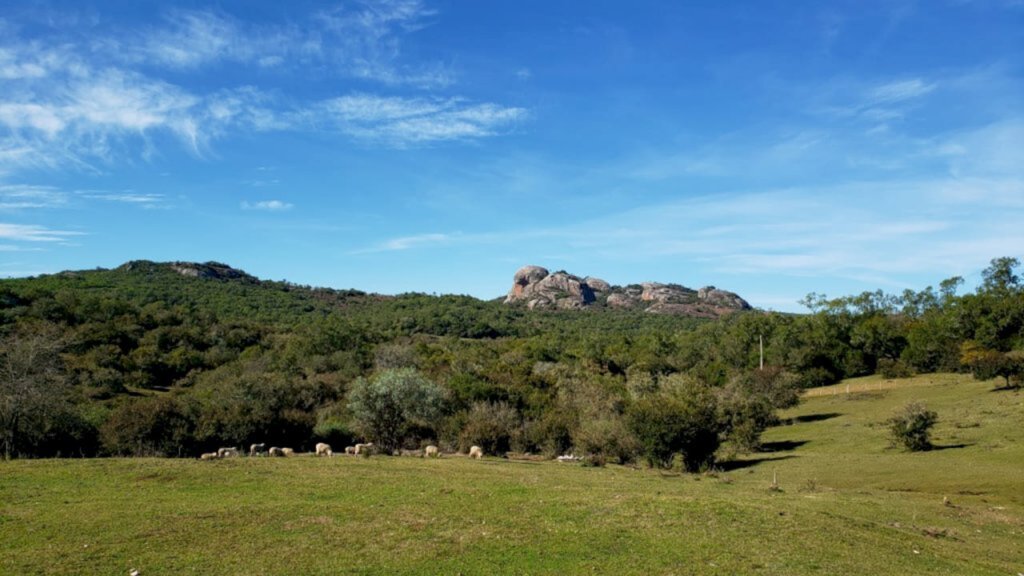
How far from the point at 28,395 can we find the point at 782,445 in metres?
50.0

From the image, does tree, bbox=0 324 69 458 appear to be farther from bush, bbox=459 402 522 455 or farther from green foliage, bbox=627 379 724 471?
green foliage, bbox=627 379 724 471

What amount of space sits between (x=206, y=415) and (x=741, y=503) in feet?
108

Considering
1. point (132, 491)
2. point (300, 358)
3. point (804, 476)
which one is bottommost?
point (804, 476)

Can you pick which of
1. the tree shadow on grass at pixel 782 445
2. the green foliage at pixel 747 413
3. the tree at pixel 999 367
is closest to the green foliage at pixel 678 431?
the green foliage at pixel 747 413

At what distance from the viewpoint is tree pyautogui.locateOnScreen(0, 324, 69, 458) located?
3003cm

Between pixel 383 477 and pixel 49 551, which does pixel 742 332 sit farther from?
pixel 49 551

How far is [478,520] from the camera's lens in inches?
705

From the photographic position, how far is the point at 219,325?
90.9 m

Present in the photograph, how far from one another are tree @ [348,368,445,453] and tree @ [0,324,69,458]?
1736 centimetres

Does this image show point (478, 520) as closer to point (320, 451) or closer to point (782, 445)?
point (320, 451)

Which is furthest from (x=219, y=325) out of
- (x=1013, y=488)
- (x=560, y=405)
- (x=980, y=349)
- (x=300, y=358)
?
(x=980, y=349)

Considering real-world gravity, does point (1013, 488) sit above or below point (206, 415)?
below

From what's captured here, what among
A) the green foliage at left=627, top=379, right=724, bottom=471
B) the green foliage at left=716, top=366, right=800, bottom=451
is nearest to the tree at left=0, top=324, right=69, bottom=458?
the green foliage at left=627, top=379, right=724, bottom=471

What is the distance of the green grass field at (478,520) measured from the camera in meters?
14.0
